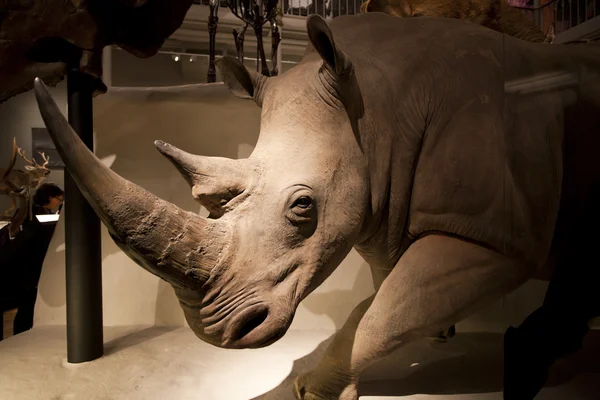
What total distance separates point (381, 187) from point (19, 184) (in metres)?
2.08

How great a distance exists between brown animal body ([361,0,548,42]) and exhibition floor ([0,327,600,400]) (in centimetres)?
109

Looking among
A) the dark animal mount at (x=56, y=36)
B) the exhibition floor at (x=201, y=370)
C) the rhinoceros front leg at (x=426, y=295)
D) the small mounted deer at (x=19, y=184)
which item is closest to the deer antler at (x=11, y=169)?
the small mounted deer at (x=19, y=184)

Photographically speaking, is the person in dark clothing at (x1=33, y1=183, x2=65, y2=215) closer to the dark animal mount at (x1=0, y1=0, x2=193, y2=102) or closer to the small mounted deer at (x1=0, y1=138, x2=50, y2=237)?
the small mounted deer at (x1=0, y1=138, x2=50, y2=237)

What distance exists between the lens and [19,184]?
8.87ft

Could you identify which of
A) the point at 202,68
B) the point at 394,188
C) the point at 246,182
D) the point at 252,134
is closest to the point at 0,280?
the point at 252,134

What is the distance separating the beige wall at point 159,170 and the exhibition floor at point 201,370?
26cm

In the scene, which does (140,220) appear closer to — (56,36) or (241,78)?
(241,78)

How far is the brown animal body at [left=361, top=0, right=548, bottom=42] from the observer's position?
5.38 ft

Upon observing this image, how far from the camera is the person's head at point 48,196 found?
9.79 feet

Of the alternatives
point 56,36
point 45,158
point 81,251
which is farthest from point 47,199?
point 56,36

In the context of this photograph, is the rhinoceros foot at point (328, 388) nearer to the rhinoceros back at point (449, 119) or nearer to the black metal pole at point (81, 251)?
the rhinoceros back at point (449, 119)

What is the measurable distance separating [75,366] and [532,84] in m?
2.35

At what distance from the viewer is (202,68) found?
514 centimetres

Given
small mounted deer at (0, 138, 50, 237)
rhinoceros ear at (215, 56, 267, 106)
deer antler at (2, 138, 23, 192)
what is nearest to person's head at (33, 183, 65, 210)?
small mounted deer at (0, 138, 50, 237)
